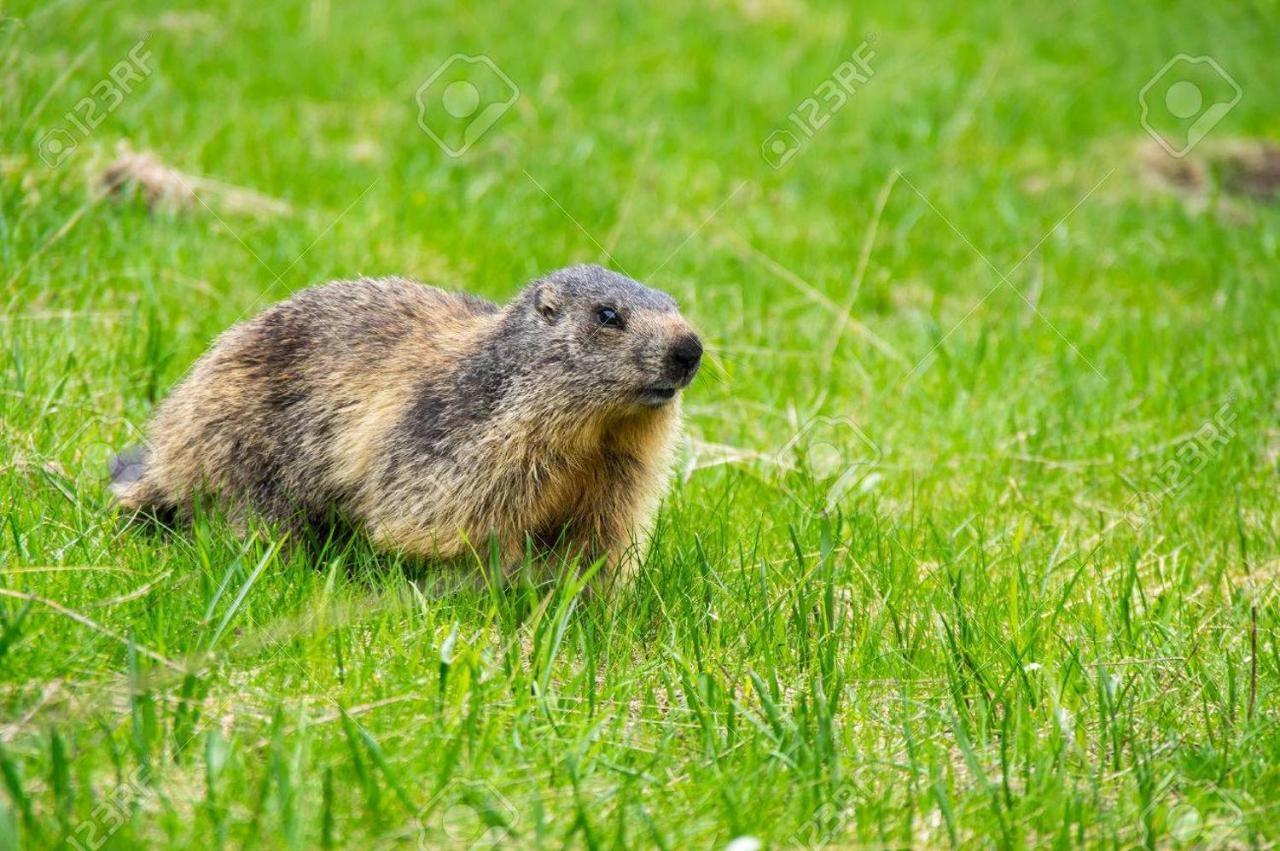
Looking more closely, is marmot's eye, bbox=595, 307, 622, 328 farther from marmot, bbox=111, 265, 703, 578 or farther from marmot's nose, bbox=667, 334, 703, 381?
marmot's nose, bbox=667, 334, 703, 381

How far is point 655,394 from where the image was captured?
4.43m

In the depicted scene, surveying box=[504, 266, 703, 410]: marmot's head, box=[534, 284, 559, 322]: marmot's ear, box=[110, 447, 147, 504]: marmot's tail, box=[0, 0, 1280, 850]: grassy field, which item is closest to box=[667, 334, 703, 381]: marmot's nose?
box=[504, 266, 703, 410]: marmot's head

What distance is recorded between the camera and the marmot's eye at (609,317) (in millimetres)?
4500

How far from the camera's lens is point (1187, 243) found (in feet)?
28.5

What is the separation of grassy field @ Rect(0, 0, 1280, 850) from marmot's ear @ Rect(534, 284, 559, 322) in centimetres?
84

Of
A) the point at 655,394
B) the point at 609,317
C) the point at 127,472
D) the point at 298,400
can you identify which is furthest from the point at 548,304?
the point at 127,472

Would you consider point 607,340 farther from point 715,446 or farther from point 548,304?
point 715,446

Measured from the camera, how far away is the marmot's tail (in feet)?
15.9

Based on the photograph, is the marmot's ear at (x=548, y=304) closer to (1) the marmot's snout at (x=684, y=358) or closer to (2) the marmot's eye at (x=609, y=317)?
(2) the marmot's eye at (x=609, y=317)

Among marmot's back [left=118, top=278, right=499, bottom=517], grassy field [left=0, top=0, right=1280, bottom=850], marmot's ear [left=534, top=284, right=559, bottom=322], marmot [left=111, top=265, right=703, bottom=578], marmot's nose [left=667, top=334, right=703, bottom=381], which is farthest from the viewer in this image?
marmot's back [left=118, top=278, right=499, bottom=517]

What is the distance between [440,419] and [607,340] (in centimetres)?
59

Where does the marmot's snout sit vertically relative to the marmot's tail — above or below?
above

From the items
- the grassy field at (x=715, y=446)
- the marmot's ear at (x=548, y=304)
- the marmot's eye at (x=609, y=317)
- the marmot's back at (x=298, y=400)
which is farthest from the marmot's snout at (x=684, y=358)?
the marmot's back at (x=298, y=400)

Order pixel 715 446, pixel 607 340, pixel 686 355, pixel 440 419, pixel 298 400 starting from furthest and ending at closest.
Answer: pixel 715 446, pixel 298 400, pixel 440 419, pixel 607 340, pixel 686 355
